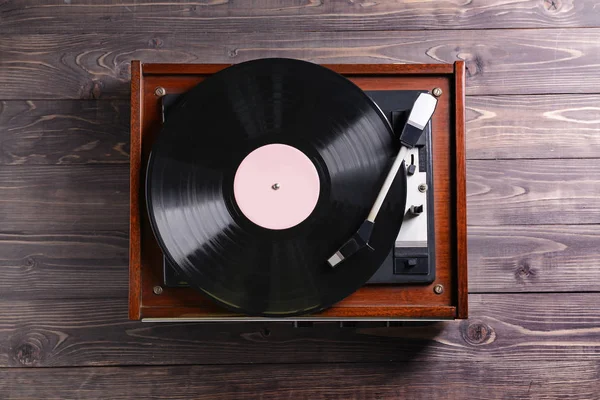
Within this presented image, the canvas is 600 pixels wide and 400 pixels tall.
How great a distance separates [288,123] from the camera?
0.88 m

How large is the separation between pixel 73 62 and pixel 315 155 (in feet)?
1.98

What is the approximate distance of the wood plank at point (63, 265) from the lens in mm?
1112

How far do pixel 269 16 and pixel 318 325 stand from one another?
649 millimetres

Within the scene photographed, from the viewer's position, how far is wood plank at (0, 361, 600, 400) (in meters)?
1.11

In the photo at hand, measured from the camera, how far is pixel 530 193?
1.13m

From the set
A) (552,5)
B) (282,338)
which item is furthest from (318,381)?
(552,5)

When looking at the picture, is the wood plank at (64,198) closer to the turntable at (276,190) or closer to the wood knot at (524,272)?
the turntable at (276,190)

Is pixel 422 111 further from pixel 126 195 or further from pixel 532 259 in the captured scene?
pixel 126 195

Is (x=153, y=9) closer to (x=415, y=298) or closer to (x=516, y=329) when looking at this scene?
(x=415, y=298)

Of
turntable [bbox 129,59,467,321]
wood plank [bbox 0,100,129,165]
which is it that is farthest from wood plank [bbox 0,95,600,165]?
turntable [bbox 129,59,467,321]

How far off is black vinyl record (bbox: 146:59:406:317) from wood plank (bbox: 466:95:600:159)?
1.14ft

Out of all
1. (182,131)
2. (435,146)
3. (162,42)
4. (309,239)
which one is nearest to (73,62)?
(162,42)

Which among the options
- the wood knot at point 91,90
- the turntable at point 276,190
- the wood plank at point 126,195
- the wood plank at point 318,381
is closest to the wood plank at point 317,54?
the wood knot at point 91,90

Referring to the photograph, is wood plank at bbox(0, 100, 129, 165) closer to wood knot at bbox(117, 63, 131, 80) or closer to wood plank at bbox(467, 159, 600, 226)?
wood knot at bbox(117, 63, 131, 80)
